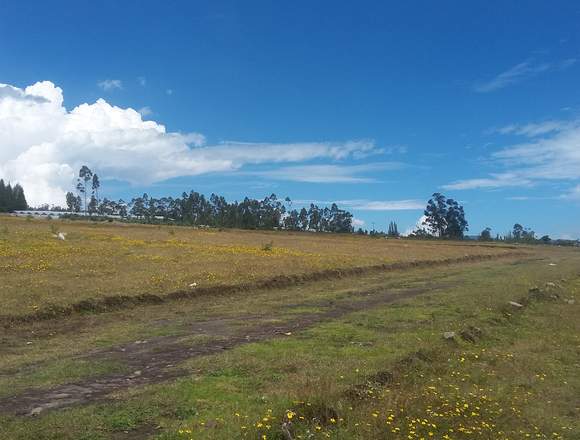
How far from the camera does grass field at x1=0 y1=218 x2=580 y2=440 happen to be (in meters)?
8.91

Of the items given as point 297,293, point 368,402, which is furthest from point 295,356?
point 297,293

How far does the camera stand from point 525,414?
10.7 meters

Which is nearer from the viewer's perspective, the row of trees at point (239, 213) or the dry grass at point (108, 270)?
the dry grass at point (108, 270)

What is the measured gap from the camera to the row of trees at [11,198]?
574 ft

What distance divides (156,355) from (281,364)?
11.2 feet

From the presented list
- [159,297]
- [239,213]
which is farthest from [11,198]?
[159,297]

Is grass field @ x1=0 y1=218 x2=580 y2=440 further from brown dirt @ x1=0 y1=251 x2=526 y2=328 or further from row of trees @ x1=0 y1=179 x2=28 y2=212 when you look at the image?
row of trees @ x1=0 y1=179 x2=28 y2=212

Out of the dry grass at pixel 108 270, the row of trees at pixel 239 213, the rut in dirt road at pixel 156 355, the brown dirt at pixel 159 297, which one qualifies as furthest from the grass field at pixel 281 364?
the row of trees at pixel 239 213

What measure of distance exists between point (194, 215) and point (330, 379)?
18323 cm

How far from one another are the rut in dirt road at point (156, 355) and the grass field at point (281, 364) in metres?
0.06

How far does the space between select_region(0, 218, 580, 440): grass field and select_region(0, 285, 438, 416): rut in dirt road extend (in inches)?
2.2

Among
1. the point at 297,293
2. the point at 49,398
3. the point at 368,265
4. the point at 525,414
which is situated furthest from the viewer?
the point at 368,265

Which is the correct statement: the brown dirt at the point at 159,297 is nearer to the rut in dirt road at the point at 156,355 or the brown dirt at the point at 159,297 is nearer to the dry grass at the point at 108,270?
the dry grass at the point at 108,270

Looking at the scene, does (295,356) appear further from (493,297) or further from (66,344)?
(493,297)
